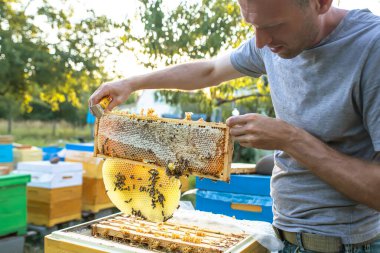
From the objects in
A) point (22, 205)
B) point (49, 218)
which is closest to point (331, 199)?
point (22, 205)

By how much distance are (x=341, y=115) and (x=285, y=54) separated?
0.92 ft

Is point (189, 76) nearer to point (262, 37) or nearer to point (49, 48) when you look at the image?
point (262, 37)

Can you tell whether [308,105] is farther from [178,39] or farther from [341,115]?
[178,39]

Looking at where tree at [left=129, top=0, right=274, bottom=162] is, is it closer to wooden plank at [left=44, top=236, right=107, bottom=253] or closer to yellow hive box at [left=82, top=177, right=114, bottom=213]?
yellow hive box at [left=82, top=177, right=114, bottom=213]

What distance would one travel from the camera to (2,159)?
5.80 m

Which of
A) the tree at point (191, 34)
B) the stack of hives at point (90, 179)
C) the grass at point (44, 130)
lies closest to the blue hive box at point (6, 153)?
the stack of hives at point (90, 179)

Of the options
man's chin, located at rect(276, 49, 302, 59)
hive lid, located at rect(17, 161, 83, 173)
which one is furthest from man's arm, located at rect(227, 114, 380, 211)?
hive lid, located at rect(17, 161, 83, 173)

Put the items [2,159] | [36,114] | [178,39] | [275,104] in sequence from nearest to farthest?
[275,104], [2,159], [178,39], [36,114]

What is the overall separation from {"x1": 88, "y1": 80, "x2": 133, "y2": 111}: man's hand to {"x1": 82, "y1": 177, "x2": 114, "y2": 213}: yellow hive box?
3.91 metres

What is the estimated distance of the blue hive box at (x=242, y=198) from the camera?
249 centimetres

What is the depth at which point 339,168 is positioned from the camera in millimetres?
1274

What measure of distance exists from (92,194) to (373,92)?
491 cm

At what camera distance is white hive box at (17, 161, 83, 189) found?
4887 mm

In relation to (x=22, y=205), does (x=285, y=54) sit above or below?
above
